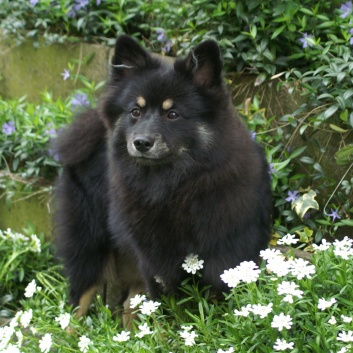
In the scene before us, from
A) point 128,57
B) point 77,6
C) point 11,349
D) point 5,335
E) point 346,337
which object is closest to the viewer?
point 346,337

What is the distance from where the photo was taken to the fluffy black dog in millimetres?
3691

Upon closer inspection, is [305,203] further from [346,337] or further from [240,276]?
[346,337]

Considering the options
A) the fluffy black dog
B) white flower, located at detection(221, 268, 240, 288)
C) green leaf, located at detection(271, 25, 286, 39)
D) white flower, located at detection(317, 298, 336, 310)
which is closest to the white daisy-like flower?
the fluffy black dog

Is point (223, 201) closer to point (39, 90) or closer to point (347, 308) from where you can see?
point (347, 308)

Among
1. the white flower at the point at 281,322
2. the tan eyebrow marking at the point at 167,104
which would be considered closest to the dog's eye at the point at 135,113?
the tan eyebrow marking at the point at 167,104

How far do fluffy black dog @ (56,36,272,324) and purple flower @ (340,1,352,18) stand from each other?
4.15ft

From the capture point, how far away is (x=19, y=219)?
577cm

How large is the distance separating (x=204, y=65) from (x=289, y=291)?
1.45 meters

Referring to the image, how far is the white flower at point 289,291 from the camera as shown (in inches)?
111

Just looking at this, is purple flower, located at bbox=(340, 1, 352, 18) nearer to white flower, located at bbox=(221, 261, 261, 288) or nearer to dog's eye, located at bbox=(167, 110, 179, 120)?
dog's eye, located at bbox=(167, 110, 179, 120)

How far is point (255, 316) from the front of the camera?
298cm

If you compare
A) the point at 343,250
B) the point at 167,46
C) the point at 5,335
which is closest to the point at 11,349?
the point at 5,335

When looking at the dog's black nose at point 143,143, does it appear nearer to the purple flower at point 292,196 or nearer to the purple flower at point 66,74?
the purple flower at point 292,196

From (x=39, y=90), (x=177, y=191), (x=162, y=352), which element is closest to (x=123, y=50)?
(x=177, y=191)
